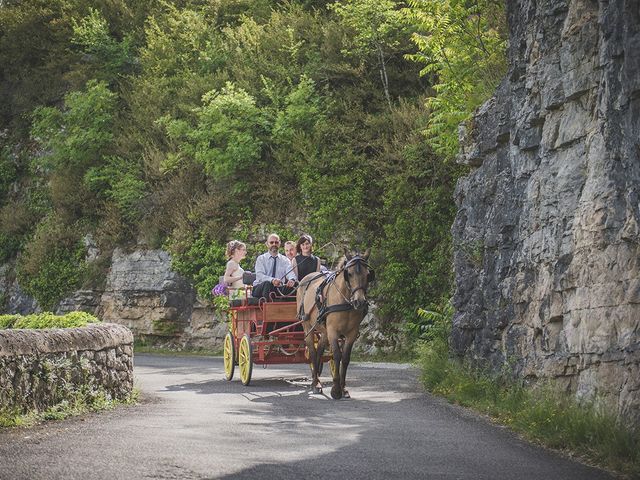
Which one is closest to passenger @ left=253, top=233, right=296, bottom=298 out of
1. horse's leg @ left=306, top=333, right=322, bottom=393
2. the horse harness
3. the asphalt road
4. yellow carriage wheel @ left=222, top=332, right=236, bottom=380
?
yellow carriage wheel @ left=222, top=332, right=236, bottom=380

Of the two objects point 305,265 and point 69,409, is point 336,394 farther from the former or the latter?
point 69,409

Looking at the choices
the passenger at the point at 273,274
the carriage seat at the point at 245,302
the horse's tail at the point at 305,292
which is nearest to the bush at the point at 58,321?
the carriage seat at the point at 245,302

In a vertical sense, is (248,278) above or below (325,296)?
above

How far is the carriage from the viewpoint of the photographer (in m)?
15.9

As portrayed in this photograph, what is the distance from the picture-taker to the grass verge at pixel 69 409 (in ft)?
33.6

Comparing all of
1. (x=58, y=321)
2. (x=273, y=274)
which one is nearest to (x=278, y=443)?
(x=58, y=321)

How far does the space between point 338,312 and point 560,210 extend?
4.08 meters

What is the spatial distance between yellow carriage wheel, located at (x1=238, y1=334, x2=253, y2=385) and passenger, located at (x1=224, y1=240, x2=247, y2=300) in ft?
4.19

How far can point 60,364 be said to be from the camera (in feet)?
37.4

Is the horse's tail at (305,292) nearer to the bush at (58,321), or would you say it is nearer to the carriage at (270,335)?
the carriage at (270,335)

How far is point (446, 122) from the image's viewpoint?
19.9m

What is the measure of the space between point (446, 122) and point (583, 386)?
10.4 meters

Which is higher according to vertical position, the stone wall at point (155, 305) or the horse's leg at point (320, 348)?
the stone wall at point (155, 305)

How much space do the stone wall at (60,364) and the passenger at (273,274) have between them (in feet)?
10.8
